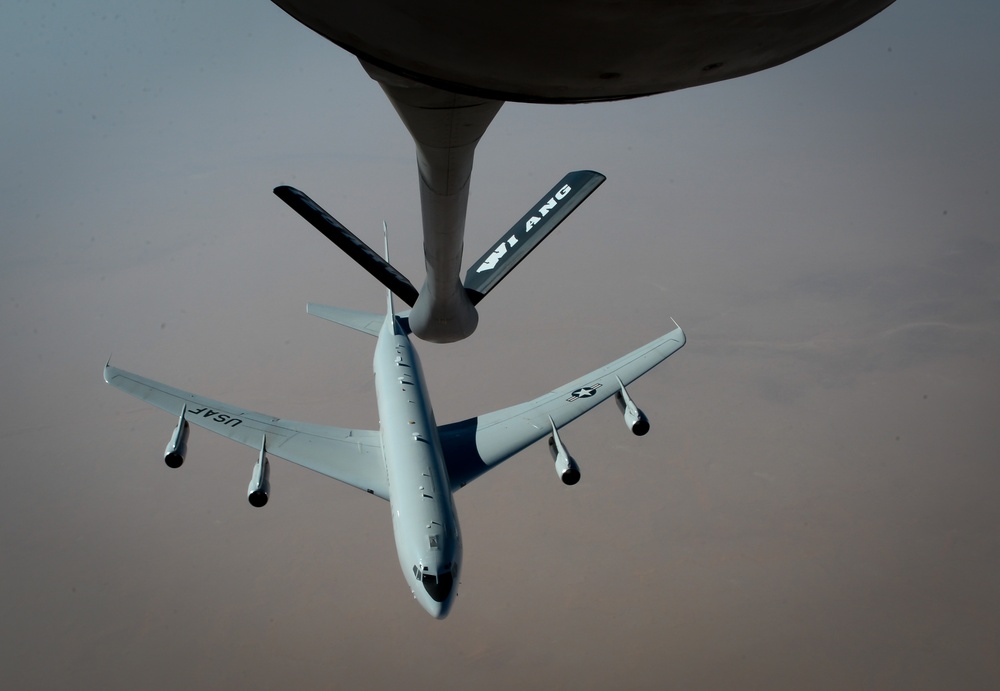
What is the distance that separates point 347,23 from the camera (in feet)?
11.0

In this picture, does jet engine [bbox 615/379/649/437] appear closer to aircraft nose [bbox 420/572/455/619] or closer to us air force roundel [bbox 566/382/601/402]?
us air force roundel [bbox 566/382/601/402]

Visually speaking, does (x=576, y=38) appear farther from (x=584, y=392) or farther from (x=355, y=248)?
(x=584, y=392)

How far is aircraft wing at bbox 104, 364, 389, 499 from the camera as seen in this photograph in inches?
1166

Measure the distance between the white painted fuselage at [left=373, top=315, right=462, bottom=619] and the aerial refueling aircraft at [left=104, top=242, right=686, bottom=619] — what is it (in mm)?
43

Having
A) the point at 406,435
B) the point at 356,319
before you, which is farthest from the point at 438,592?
the point at 356,319

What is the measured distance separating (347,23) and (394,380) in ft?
92.4

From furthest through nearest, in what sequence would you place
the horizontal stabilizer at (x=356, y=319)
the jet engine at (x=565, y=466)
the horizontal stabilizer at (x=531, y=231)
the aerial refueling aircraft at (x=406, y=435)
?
1. the horizontal stabilizer at (x=356, y=319)
2. the jet engine at (x=565, y=466)
3. the aerial refueling aircraft at (x=406, y=435)
4. the horizontal stabilizer at (x=531, y=231)

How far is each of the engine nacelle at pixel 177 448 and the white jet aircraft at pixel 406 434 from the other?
1.5 inches

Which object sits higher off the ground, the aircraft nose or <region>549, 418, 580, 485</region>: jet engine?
<region>549, 418, 580, 485</region>: jet engine

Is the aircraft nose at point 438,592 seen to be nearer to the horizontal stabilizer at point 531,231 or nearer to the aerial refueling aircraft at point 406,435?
the aerial refueling aircraft at point 406,435

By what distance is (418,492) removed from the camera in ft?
79.9

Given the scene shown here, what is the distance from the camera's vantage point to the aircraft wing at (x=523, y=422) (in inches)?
1197

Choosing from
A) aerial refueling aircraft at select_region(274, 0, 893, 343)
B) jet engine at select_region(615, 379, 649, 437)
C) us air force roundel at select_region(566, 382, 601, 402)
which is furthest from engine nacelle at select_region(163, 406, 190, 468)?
aerial refueling aircraft at select_region(274, 0, 893, 343)

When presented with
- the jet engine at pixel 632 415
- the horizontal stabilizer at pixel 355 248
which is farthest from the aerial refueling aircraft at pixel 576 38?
the jet engine at pixel 632 415
